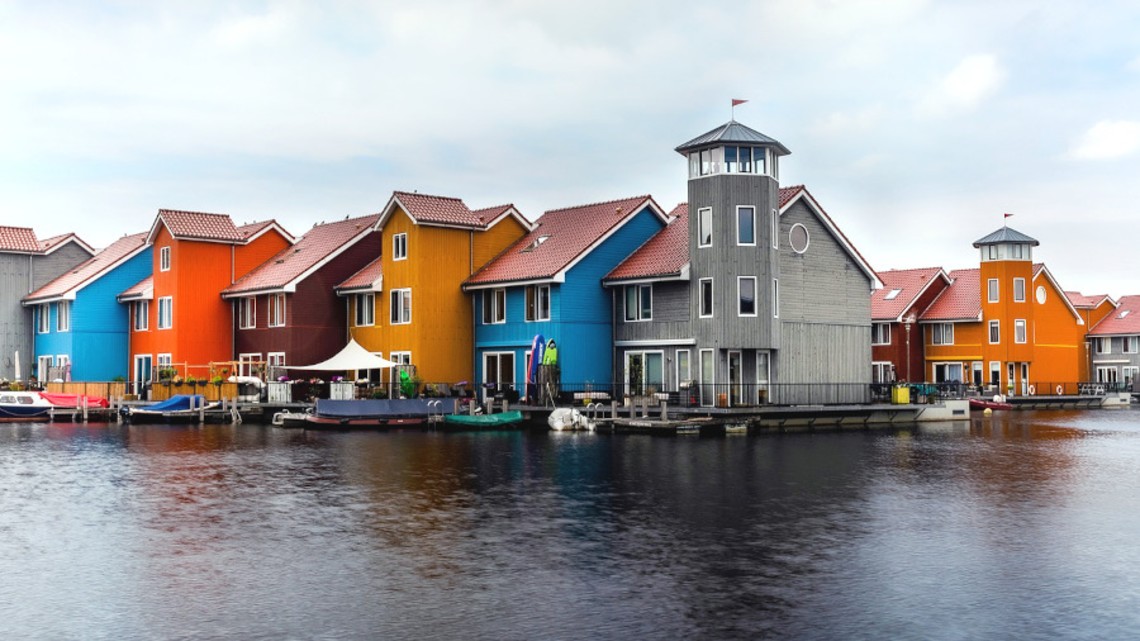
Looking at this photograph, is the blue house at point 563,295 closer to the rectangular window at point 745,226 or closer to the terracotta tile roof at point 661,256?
the terracotta tile roof at point 661,256

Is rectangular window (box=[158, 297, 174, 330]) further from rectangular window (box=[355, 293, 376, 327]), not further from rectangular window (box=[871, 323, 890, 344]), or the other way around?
rectangular window (box=[871, 323, 890, 344])

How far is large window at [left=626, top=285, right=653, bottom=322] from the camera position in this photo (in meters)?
59.7

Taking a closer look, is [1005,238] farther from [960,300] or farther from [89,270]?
[89,270]

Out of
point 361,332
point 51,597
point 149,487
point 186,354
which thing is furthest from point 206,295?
point 51,597

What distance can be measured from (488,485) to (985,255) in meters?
72.3

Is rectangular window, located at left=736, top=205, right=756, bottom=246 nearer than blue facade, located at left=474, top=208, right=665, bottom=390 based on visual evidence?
Yes

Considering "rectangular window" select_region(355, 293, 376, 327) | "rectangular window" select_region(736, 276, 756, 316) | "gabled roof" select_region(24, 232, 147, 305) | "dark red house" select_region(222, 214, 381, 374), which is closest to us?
"rectangular window" select_region(736, 276, 756, 316)

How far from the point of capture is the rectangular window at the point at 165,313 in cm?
7306

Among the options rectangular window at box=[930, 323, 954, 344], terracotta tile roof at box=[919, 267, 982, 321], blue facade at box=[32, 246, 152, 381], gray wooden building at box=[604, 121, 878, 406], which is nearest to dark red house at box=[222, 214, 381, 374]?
blue facade at box=[32, 246, 152, 381]

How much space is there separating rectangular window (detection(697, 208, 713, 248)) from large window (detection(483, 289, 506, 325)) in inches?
464

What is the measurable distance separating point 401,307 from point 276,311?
9.41 m

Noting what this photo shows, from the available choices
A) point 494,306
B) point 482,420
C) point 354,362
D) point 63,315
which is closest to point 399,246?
point 494,306

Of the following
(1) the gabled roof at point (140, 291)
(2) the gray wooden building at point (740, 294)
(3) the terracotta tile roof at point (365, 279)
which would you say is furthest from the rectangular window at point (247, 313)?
(2) the gray wooden building at point (740, 294)

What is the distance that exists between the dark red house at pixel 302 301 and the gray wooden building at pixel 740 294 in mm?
17774
